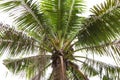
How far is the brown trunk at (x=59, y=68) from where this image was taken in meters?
7.40

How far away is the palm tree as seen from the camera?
8.00 metres

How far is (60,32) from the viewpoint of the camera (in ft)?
27.8

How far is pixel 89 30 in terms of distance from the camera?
8336 mm

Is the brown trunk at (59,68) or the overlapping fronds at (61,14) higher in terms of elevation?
the overlapping fronds at (61,14)

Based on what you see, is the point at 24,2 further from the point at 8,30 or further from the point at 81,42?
the point at 81,42

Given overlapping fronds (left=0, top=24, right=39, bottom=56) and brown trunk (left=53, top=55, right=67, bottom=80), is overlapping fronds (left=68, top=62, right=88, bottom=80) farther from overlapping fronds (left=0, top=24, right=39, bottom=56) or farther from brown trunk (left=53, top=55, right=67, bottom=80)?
overlapping fronds (left=0, top=24, right=39, bottom=56)

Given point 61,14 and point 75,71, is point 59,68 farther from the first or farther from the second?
point 61,14

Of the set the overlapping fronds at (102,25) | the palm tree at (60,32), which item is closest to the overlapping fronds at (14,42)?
the palm tree at (60,32)

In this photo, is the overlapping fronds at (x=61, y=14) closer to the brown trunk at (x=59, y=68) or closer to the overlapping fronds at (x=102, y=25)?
the overlapping fronds at (x=102, y=25)

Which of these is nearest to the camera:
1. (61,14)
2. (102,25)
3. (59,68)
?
(59,68)

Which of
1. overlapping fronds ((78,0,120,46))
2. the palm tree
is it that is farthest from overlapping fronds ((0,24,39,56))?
overlapping fronds ((78,0,120,46))

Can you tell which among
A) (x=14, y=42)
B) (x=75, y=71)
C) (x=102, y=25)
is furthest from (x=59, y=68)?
(x=102, y=25)

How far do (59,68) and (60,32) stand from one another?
1209mm

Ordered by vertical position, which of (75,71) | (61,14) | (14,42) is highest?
(61,14)
